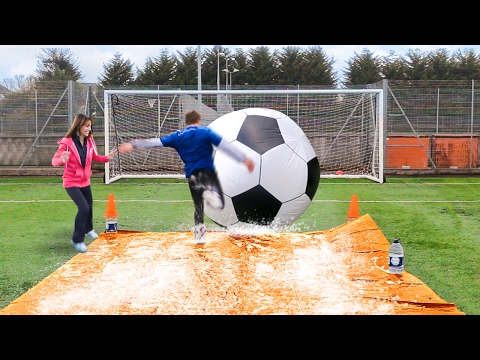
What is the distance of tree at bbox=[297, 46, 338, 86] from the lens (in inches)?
1692

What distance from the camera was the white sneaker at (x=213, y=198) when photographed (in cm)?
568

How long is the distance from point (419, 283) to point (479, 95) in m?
12.9

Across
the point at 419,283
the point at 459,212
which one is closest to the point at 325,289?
the point at 419,283

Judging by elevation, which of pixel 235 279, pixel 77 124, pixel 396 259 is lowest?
pixel 235 279

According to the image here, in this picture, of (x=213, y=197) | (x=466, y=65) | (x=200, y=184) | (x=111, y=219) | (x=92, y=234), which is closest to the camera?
(x=200, y=184)

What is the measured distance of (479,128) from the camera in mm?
16047

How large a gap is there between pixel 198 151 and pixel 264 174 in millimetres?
721

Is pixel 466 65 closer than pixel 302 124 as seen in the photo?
No

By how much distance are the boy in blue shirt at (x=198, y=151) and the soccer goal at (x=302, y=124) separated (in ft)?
24.4

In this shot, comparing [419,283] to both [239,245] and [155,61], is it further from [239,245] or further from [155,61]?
[155,61]

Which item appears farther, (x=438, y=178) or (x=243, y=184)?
(x=438, y=178)

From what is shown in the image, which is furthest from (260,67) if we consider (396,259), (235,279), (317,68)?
(235,279)

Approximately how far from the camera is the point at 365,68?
3878 centimetres

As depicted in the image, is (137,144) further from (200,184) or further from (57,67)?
(57,67)
